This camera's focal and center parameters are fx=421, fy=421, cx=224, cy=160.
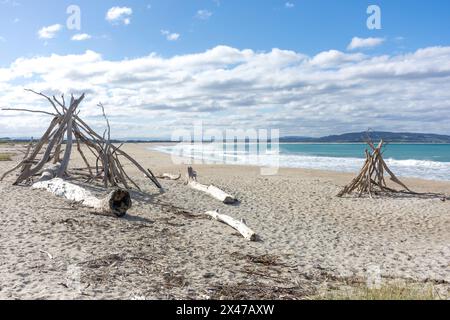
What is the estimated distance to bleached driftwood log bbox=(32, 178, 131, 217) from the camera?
8555 millimetres

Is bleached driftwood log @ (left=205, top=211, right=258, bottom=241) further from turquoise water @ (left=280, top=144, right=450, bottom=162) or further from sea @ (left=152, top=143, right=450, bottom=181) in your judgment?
turquoise water @ (left=280, top=144, right=450, bottom=162)

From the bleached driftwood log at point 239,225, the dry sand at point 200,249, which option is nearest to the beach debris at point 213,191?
the dry sand at point 200,249

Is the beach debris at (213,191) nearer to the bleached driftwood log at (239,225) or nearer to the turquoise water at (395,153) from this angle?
the bleached driftwood log at (239,225)

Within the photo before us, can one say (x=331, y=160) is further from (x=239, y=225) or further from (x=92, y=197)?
(x=92, y=197)

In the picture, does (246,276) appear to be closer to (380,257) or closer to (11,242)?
(380,257)

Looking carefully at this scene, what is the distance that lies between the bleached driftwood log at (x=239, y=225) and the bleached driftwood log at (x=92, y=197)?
1.97m

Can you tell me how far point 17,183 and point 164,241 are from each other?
638 centimetres

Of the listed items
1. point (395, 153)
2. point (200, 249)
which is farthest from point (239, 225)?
point (395, 153)

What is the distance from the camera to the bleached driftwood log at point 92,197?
8555mm

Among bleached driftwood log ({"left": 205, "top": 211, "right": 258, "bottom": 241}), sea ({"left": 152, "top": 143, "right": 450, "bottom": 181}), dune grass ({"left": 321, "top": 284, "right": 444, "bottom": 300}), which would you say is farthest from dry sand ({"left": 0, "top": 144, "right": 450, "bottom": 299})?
sea ({"left": 152, "top": 143, "right": 450, "bottom": 181})

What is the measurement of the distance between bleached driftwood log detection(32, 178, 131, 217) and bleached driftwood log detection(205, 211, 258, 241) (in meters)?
1.97

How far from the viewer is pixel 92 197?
9.26 meters

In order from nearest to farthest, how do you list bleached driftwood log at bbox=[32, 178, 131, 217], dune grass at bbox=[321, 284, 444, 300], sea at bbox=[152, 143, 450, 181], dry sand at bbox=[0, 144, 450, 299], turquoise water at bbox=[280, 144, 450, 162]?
dune grass at bbox=[321, 284, 444, 300], dry sand at bbox=[0, 144, 450, 299], bleached driftwood log at bbox=[32, 178, 131, 217], sea at bbox=[152, 143, 450, 181], turquoise water at bbox=[280, 144, 450, 162]

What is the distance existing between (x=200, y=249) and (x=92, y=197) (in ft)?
11.4
